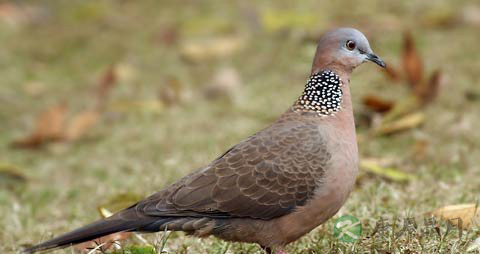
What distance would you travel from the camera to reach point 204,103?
8.39 m

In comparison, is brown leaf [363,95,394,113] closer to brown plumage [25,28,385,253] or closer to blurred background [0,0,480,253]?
blurred background [0,0,480,253]

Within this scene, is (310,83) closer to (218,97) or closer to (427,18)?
(218,97)

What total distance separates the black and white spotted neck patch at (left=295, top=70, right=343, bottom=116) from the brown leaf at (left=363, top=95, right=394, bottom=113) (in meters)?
2.53

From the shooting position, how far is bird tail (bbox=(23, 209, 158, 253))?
3639 mm

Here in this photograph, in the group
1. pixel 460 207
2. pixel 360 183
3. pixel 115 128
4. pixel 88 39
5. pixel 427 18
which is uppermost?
pixel 88 39

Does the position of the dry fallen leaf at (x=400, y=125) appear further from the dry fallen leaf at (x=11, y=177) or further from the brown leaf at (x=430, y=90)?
the dry fallen leaf at (x=11, y=177)

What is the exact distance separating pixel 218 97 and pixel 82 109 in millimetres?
1473

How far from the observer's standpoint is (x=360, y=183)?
17.5 ft

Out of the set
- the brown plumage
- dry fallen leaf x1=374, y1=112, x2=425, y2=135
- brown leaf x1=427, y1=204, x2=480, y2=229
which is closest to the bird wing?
the brown plumage

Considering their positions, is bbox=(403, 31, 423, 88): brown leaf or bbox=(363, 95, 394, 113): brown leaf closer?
bbox=(363, 95, 394, 113): brown leaf

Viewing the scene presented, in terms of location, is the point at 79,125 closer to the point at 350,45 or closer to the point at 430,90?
the point at 430,90

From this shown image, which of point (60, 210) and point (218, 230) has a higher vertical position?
point (60, 210)

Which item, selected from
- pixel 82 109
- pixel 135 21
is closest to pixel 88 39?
pixel 135 21

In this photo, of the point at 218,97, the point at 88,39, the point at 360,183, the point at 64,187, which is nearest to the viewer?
the point at 360,183
